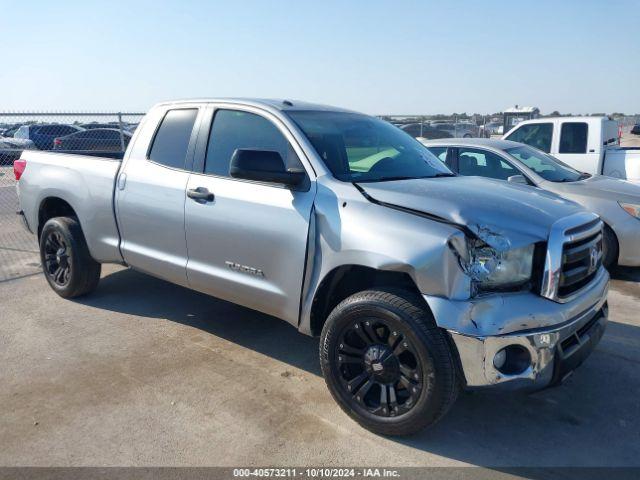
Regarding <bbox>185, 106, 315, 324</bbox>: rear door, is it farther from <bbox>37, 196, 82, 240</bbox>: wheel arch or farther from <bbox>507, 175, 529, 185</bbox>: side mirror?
<bbox>507, 175, 529, 185</bbox>: side mirror

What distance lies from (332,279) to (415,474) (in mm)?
1186

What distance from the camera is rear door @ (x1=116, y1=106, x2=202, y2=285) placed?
13.9 ft

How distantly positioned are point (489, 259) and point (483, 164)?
451 cm

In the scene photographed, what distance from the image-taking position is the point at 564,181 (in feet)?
22.0

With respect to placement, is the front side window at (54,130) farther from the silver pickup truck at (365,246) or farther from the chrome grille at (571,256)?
the chrome grille at (571,256)

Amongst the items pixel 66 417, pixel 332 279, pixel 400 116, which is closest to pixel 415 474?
pixel 332 279

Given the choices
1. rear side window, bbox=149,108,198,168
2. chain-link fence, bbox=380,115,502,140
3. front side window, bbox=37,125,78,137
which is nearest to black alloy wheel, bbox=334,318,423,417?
rear side window, bbox=149,108,198,168

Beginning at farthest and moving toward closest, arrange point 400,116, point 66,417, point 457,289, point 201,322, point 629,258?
1. point 400,116
2. point 629,258
3. point 201,322
4. point 66,417
5. point 457,289

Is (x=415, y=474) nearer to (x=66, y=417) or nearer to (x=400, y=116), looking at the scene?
(x=66, y=417)

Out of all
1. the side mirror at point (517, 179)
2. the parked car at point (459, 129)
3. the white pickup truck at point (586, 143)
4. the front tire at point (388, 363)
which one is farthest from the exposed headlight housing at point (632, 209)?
the parked car at point (459, 129)

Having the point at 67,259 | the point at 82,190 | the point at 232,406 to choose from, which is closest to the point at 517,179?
the point at 232,406

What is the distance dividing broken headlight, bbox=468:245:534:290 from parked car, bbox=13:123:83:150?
21.3m

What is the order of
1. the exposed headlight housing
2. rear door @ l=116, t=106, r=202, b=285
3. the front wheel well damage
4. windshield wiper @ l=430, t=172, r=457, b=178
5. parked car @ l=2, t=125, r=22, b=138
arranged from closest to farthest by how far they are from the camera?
the front wheel well damage → windshield wiper @ l=430, t=172, r=457, b=178 → rear door @ l=116, t=106, r=202, b=285 → the exposed headlight housing → parked car @ l=2, t=125, r=22, b=138

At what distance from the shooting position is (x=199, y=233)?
4004 mm
